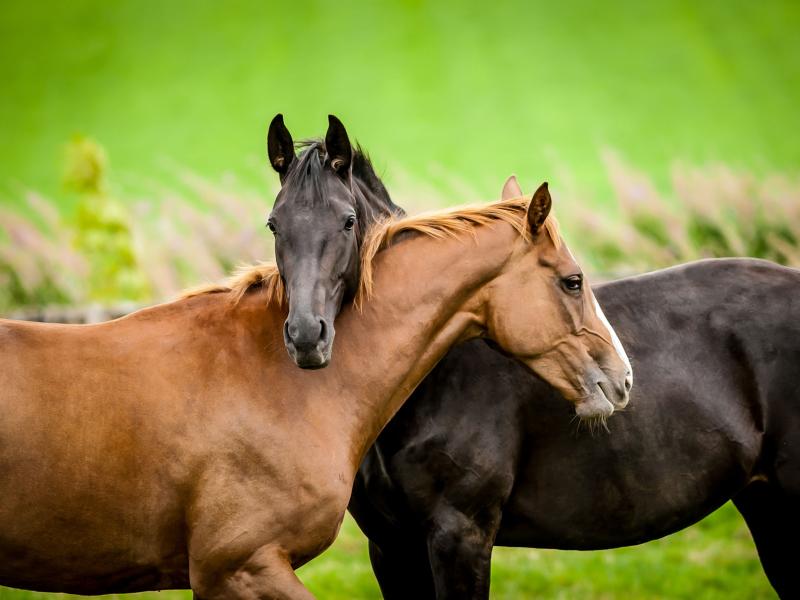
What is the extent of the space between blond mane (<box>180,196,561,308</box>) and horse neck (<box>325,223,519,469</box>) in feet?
0.12

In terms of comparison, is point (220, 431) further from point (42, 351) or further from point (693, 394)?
point (693, 394)

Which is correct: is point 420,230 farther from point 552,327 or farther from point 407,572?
point 407,572

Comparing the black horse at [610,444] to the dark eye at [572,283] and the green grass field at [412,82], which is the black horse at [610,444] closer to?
the dark eye at [572,283]


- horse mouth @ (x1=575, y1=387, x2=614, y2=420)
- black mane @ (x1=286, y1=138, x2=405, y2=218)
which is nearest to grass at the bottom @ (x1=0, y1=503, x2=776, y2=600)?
horse mouth @ (x1=575, y1=387, x2=614, y2=420)

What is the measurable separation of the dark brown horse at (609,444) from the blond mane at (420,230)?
2.03ft

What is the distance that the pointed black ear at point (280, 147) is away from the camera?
352 centimetres

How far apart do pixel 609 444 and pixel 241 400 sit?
64.3 inches

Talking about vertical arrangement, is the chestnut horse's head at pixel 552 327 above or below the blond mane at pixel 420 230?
below

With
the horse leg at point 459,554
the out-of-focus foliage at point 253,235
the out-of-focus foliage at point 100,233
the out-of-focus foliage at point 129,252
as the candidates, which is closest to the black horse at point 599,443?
the horse leg at point 459,554

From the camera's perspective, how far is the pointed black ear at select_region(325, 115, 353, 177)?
345cm

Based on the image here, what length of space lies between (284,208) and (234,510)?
1087 mm

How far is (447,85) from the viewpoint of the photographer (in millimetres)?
22844

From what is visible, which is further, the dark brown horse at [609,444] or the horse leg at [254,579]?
the dark brown horse at [609,444]

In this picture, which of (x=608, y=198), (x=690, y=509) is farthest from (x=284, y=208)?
(x=608, y=198)
